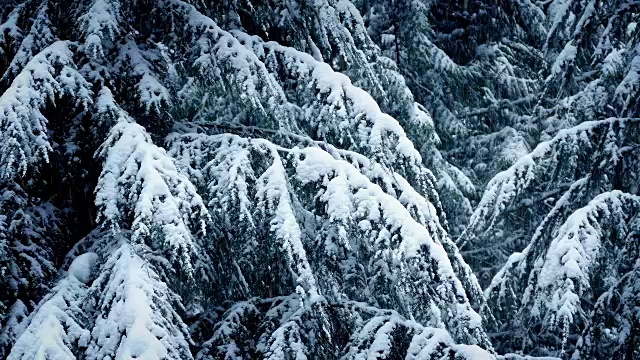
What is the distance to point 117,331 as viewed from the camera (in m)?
2.14

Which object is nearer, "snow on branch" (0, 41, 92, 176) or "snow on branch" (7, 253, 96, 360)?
"snow on branch" (7, 253, 96, 360)

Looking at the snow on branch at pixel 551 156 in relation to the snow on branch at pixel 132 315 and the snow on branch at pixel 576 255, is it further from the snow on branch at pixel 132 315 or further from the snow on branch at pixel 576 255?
the snow on branch at pixel 132 315

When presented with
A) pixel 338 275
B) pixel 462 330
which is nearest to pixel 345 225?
pixel 338 275

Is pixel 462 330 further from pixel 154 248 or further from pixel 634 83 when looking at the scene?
pixel 634 83

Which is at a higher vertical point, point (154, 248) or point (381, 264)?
point (154, 248)

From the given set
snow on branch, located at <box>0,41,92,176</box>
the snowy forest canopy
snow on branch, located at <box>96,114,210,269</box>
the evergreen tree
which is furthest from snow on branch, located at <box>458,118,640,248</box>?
snow on branch, located at <box>0,41,92,176</box>

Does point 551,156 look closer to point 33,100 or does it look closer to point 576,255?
point 576,255

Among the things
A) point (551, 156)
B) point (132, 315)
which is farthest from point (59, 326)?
point (551, 156)

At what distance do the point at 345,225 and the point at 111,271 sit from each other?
96 cm

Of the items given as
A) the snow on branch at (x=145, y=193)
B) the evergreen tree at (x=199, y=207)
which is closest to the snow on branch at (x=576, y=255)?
the evergreen tree at (x=199, y=207)

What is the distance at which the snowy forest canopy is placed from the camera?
2375 mm

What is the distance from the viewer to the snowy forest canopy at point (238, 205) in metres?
2.38

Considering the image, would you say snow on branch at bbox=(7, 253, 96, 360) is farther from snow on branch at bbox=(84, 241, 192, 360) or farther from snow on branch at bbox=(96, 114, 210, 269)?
snow on branch at bbox=(96, 114, 210, 269)

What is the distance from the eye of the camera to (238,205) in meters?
2.75
